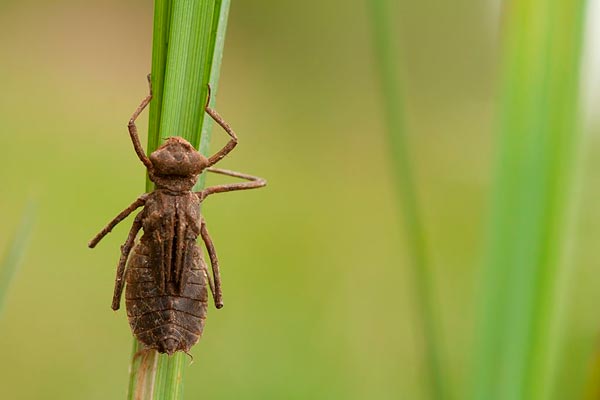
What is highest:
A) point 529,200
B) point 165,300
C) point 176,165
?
point 176,165

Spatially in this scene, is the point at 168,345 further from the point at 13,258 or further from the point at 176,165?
the point at 176,165

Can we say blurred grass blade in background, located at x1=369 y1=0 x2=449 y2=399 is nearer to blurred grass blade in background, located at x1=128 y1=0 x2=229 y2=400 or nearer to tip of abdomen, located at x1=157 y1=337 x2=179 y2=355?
blurred grass blade in background, located at x1=128 y1=0 x2=229 y2=400

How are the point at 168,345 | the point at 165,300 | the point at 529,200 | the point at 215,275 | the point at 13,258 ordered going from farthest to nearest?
1. the point at 215,275
2. the point at 165,300
3. the point at 168,345
4. the point at 13,258
5. the point at 529,200

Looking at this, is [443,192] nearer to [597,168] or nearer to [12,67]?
[597,168]

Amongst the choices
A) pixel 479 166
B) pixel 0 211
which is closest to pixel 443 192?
pixel 479 166

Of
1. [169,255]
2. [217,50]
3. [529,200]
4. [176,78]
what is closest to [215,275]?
[169,255]

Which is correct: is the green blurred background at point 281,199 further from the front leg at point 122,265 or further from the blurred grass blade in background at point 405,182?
the front leg at point 122,265

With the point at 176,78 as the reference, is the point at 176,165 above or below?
below
